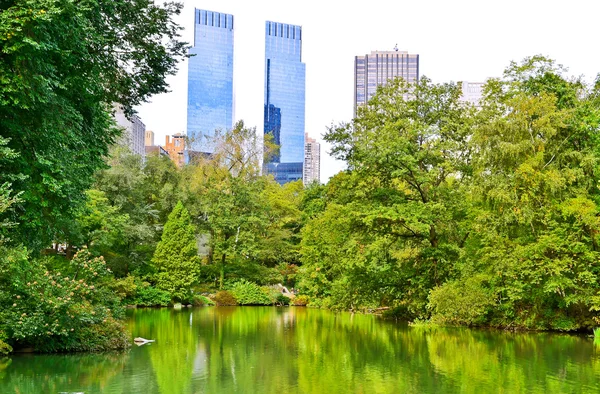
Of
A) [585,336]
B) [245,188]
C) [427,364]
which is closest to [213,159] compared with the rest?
[245,188]

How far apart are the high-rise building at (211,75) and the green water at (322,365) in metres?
105

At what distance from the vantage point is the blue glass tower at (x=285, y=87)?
134 meters

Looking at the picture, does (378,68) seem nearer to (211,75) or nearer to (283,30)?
(283,30)

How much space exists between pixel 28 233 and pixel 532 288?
52.5ft

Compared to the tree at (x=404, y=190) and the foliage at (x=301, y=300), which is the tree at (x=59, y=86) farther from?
the foliage at (x=301, y=300)

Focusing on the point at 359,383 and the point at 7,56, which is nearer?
the point at 7,56

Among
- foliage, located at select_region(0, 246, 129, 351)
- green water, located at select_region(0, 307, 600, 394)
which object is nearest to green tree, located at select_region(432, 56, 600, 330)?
green water, located at select_region(0, 307, 600, 394)

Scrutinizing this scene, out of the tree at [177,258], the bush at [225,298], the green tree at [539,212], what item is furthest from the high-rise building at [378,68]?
the green tree at [539,212]

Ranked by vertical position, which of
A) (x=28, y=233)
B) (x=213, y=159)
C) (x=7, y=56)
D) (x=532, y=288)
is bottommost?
(x=532, y=288)

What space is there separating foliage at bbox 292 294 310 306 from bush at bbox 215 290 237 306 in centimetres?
395

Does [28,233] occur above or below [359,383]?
above

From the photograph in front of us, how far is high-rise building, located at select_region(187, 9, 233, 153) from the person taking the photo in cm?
12231

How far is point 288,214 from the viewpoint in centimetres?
4650

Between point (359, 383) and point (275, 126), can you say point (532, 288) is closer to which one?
point (359, 383)
